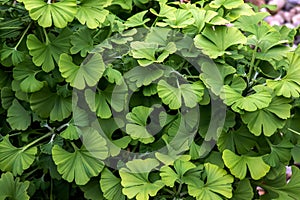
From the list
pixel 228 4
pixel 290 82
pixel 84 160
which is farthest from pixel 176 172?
pixel 228 4

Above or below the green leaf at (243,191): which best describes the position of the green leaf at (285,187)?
below

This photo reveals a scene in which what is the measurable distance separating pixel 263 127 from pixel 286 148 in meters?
0.09

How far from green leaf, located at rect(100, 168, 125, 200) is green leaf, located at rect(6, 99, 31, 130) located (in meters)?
0.22

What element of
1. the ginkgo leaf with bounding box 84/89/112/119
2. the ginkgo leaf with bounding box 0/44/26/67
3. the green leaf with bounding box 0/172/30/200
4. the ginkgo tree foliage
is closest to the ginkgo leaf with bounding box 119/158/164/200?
the ginkgo tree foliage

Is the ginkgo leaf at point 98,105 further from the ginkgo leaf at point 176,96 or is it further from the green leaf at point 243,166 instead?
the green leaf at point 243,166

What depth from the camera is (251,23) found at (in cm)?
120

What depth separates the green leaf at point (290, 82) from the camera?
1.01 meters

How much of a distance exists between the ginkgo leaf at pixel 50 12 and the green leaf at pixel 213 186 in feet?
1.33

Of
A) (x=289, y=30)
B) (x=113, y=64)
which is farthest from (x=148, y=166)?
(x=289, y=30)

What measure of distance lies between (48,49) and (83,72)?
110mm

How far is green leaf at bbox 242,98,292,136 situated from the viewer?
1.01 metres

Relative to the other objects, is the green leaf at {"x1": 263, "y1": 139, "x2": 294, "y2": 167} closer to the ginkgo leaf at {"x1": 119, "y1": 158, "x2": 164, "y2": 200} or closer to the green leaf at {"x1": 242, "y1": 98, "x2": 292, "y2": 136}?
the green leaf at {"x1": 242, "y1": 98, "x2": 292, "y2": 136}

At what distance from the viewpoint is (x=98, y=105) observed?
3.46 feet

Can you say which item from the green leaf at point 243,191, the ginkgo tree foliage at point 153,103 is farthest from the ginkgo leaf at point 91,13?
the green leaf at point 243,191
